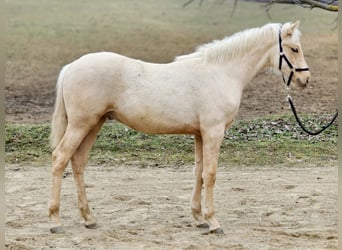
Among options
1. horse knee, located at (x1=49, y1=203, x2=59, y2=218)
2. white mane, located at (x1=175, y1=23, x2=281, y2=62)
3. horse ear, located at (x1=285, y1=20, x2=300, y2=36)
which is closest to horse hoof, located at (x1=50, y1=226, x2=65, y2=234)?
horse knee, located at (x1=49, y1=203, x2=59, y2=218)

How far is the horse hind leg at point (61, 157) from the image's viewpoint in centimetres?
549

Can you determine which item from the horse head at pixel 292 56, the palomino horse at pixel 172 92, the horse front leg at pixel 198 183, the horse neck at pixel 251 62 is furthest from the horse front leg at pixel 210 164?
the horse head at pixel 292 56

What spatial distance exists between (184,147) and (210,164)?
296 centimetres

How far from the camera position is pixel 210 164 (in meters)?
5.54

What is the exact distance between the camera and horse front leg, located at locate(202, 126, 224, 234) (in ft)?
18.0

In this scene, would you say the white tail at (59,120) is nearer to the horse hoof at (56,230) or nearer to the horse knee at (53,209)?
the horse knee at (53,209)

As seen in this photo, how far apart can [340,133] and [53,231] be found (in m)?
3.05

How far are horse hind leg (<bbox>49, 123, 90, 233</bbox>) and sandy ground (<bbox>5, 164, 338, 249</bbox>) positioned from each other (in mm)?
134

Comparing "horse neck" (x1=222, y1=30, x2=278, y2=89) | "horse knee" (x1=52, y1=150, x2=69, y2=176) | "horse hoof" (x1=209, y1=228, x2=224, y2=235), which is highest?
"horse neck" (x1=222, y1=30, x2=278, y2=89)

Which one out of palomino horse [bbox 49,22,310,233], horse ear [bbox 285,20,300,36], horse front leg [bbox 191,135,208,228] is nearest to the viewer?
palomino horse [bbox 49,22,310,233]

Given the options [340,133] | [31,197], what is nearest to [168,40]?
[31,197]

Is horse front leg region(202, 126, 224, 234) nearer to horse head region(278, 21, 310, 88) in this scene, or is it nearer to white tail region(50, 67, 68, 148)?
horse head region(278, 21, 310, 88)

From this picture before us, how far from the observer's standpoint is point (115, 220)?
5918mm

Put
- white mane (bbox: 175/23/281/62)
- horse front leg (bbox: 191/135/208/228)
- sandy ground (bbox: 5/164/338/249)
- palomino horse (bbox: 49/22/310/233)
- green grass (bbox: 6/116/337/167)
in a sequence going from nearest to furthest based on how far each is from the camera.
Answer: sandy ground (bbox: 5/164/338/249) → palomino horse (bbox: 49/22/310/233) → white mane (bbox: 175/23/281/62) → horse front leg (bbox: 191/135/208/228) → green grass (bbox: 6/116/337/167)
